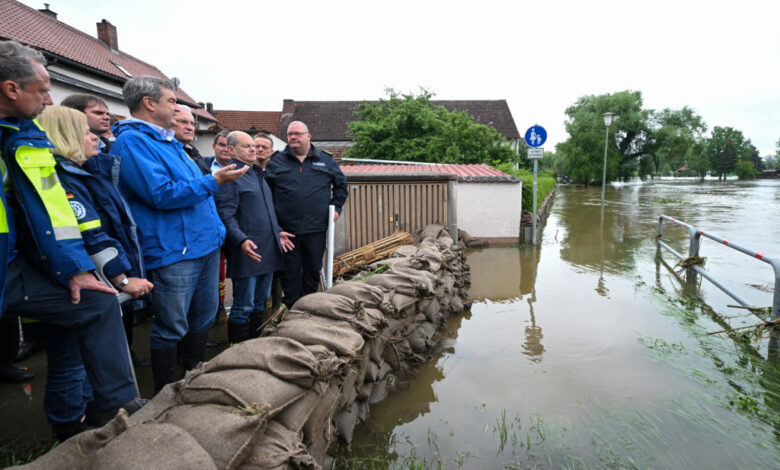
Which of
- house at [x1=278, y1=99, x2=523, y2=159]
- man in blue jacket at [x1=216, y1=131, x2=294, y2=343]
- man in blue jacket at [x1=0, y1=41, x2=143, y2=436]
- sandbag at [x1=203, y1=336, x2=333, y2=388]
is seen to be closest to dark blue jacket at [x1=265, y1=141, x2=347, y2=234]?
man in blue jacket at [x1=216, y1=131, x2=294, y2=343]

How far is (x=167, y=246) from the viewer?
2268 millimetres

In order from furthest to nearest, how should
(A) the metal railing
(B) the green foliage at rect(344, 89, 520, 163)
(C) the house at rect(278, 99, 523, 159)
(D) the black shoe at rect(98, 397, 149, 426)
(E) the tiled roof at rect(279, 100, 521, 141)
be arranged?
(E) the tiled roof at rect(279, 100, 521, 141)
(C) the house at rect(278, 99, 523, 159)
(B) the green foliage at rect(344, 89, 520, 163)
(A) the metal railing
(D) the black shoe at rect(98, 397, 149, 426)

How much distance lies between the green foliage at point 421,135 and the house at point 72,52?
780 centimetres

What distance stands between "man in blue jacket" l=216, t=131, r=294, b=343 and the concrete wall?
6.05 meters

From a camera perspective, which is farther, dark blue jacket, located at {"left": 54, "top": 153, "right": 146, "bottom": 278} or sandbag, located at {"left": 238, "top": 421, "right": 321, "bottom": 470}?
dark blue jacket, located at {"left": 54, "top": 153, "right": 146, "bottom": 278}

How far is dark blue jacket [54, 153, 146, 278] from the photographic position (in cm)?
187

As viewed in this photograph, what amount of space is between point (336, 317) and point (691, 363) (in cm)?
288

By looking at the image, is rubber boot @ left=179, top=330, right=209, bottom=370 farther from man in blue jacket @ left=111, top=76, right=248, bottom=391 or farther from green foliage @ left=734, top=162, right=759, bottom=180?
green foliage @ left=734, top=162, right=759, bottom=180

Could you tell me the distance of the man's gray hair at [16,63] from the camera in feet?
5.39

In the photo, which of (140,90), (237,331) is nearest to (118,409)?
(237,331)

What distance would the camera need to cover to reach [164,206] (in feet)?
7.32

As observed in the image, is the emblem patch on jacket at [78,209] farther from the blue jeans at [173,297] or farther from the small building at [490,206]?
the small building at [490,206]

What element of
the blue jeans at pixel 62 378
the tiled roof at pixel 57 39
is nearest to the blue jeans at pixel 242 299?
the blue jeans at pixel 62 378

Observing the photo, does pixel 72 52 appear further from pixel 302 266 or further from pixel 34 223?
pixel 34 223
